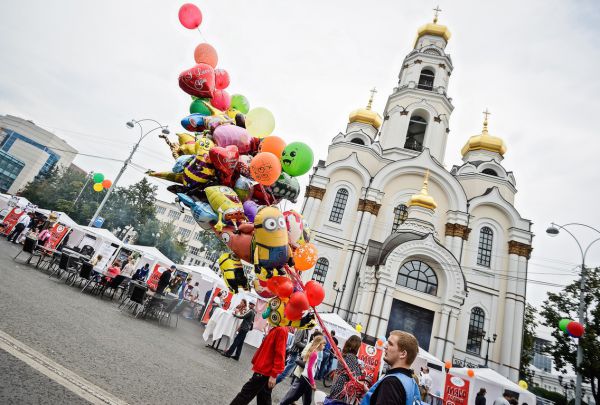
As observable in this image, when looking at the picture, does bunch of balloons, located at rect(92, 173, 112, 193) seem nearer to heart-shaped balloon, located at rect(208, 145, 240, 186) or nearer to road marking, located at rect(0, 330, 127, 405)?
road marking, located at rect(0, 330, 127, 405)

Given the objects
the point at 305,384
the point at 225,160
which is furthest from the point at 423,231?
the point at 225,160

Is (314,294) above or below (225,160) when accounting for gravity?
below

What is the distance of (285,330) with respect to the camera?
464 centimetres

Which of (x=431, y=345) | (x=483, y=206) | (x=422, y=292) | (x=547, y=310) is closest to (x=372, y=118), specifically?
(x=483, y=206)

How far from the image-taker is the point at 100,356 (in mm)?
4977

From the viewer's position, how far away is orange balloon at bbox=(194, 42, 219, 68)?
5.45 meters

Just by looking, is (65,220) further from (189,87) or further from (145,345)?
(189,87)

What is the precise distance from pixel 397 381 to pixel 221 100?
4.97m

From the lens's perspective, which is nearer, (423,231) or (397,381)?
(397,381)

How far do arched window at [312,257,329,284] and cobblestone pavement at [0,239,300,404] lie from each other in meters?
12.4

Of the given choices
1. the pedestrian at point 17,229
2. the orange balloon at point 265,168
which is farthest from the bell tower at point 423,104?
the pedestrian at point 17,229

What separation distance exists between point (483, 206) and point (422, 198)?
5.84 meters

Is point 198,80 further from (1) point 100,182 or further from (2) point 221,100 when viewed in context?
(1) point 100,182

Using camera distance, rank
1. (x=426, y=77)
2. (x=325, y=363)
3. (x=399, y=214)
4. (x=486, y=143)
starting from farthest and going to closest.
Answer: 1. (x=426, y=77)
2. (x=486, y=143)
3. (x=399, y=214)
4. (x=325, y=363)
